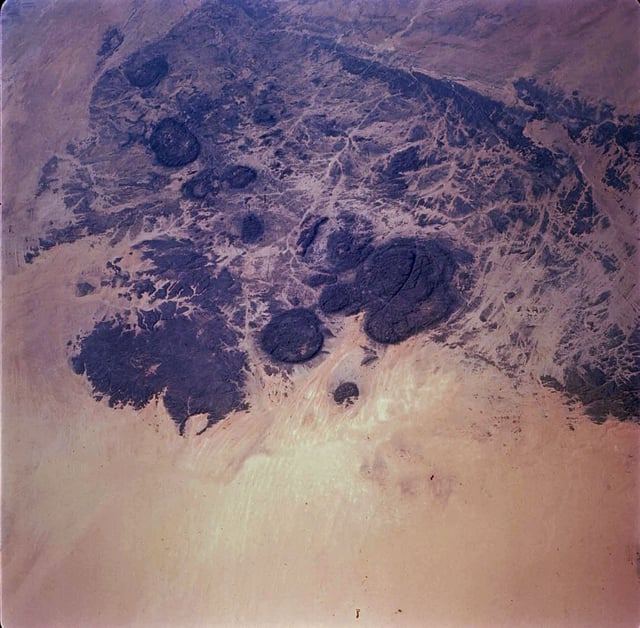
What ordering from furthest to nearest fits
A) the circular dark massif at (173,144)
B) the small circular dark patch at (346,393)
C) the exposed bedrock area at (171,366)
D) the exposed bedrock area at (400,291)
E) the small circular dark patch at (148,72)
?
the small circular dark patch at (148,72) < the circular dark massif at (173,144) < the exposed bedrock area at (400,291) < the exposed bedrock area at (171,366) < the small circular dark patch at (346,393)

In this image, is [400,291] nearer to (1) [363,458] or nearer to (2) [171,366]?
(1) [363,458]

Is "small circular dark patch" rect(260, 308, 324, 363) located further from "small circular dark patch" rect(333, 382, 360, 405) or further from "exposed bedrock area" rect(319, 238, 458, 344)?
"small circular dark patch" rect(333, 382, 360, 405)

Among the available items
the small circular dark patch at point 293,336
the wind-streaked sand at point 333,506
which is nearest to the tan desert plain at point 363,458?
the wind-streaked sand at point 333,506

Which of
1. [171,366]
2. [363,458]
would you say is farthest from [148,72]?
[363,458]

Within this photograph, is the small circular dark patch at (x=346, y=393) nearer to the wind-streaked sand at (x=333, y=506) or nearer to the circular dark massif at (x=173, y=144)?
the wind-streaked sand at (x=333, y=506)

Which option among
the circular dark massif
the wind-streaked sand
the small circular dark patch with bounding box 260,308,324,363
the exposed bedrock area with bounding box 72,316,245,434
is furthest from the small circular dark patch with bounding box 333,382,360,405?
the circular dark massif
